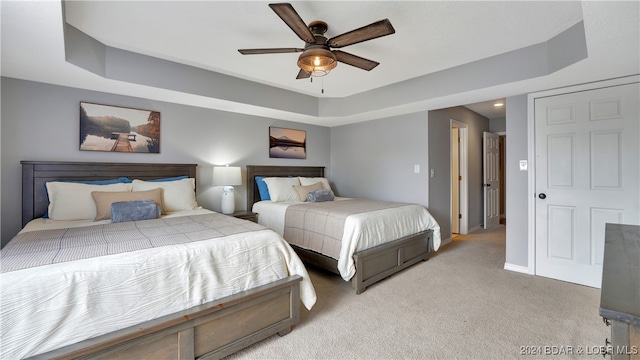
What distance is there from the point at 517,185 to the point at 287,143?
3.32 m

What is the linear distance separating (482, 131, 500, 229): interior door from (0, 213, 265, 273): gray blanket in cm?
515

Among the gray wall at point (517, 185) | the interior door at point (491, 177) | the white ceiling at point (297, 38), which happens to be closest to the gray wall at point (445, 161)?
the interior door at point (491, 177)

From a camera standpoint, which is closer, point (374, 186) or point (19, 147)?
point (19, 147)

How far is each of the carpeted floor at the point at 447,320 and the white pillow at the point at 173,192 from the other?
170cm

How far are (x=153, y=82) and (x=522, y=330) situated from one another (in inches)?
156

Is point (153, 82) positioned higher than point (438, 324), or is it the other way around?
point (153, 82)

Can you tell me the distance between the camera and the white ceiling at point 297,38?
1.79m

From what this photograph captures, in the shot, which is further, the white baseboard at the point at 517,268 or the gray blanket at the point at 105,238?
the white baseboard at the point at 517,268

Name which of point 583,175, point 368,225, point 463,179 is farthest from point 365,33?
point 463,179

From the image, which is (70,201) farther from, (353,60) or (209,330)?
(353,60)

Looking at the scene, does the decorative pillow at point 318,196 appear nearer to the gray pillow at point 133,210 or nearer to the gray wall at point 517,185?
the gray pillow at point 133,210

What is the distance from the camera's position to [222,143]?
155 inches

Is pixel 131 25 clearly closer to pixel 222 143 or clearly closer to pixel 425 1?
pixel 222 143

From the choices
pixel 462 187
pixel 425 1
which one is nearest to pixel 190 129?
pixel 425 1
